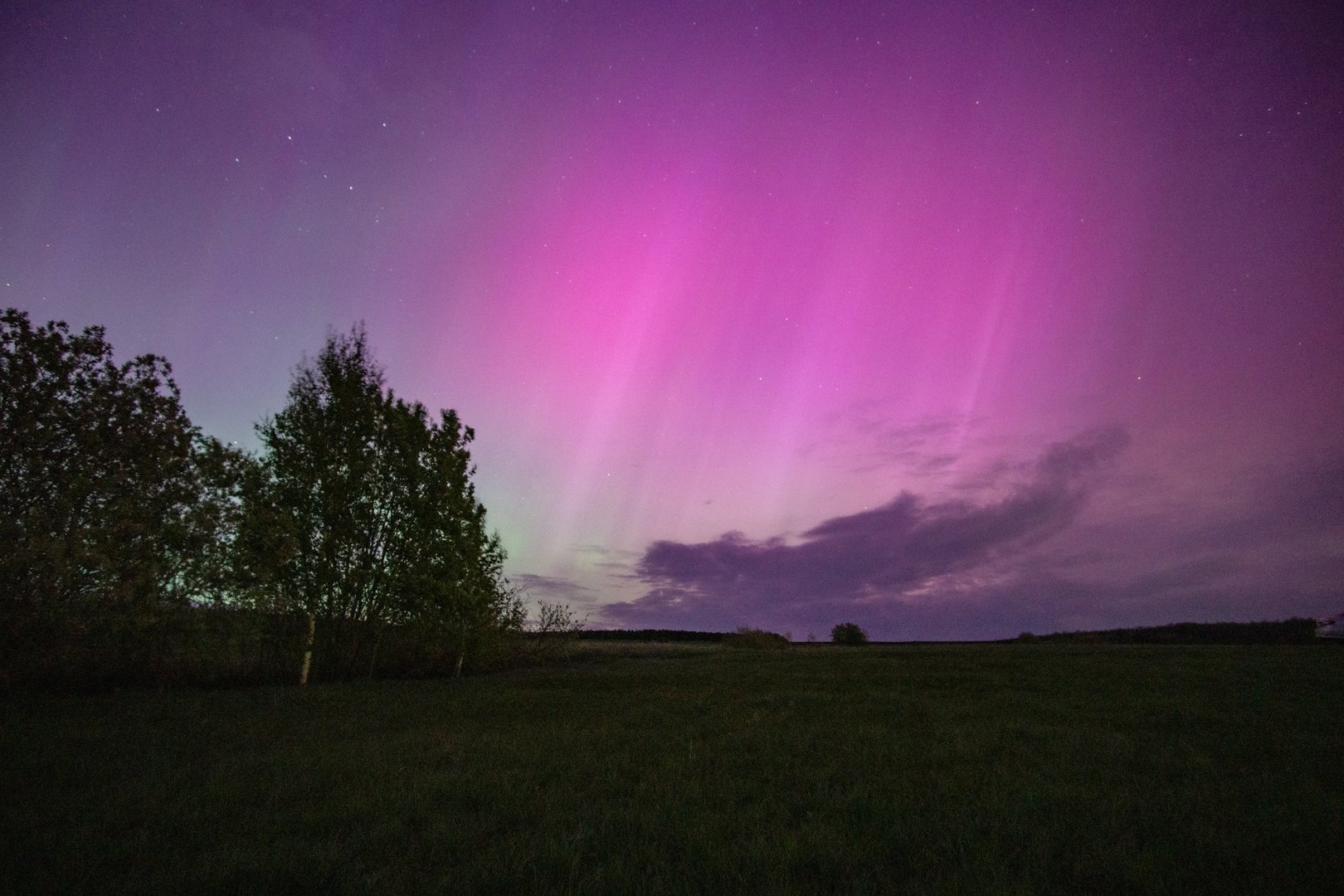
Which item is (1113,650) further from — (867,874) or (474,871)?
(474,871)

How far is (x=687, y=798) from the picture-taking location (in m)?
7.23

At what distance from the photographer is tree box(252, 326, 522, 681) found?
981 inches

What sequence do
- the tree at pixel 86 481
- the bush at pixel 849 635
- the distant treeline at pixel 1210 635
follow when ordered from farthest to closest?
the bush at pixel 849 635 → the distant treeline at pixel 1210 635 → the tree at pixel 86 481

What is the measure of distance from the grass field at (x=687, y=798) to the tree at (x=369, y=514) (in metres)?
10.5

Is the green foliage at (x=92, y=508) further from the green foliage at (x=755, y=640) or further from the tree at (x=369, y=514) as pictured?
the green foliage at (x=755, y=640)

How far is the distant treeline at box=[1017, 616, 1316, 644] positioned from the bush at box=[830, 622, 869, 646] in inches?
600

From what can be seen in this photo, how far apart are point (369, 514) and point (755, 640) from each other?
34.6m

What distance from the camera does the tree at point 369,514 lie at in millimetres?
24922

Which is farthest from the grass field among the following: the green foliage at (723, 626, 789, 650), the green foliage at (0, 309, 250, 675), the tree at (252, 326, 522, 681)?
the green foliage at (723, 626, 789, 650)

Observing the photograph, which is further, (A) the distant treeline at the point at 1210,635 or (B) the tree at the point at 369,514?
(A) the distant treeline at the point at 1210,635

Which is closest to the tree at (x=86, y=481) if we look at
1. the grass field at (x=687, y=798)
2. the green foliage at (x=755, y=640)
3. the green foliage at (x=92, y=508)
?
the green foliage at (x=92, y=508)

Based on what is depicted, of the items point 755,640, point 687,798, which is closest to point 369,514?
point 687,798

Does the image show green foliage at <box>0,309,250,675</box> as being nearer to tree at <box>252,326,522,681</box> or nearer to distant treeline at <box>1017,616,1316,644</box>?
tree at <box>252,326,522,681</box>

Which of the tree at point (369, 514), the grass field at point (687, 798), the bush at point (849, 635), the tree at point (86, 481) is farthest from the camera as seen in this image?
the bush at point (849, 635)
